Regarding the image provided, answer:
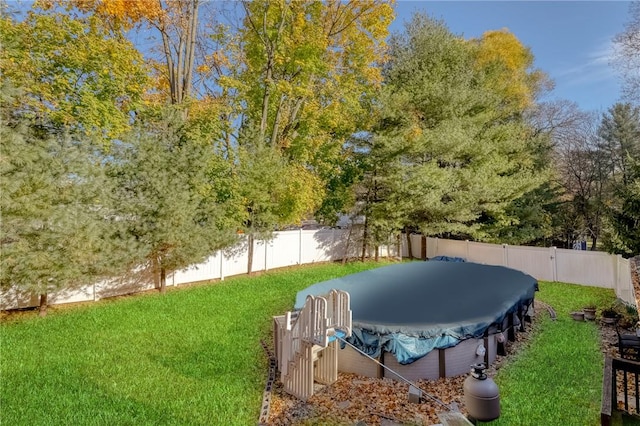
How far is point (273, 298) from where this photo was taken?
9.94 m

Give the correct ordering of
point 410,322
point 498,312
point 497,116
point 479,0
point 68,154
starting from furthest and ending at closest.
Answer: point 497,116 < point 479,0 < point 68,154 < point 498,312 < point 410,322

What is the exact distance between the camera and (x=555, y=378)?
5.19 metres

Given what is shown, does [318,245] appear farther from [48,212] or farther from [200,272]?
[48,212]

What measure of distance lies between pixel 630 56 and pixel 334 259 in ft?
46.9

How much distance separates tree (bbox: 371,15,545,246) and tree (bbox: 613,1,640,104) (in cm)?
446

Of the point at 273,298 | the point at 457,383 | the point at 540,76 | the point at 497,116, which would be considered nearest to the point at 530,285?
the point at 457,383

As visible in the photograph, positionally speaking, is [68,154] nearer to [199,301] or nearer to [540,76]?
[199,301]

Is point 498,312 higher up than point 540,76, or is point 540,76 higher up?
point 540,76

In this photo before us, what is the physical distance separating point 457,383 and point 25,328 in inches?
327

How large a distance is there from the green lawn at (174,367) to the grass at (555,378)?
0.6 inches

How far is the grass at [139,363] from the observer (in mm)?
4242

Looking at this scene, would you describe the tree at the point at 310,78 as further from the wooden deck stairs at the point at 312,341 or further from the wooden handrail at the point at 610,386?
the wooden handrail at the point at 610,386

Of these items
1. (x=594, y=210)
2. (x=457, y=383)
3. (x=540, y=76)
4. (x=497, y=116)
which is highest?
(x=540, y=76)

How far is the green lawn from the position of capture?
423 centimetres
